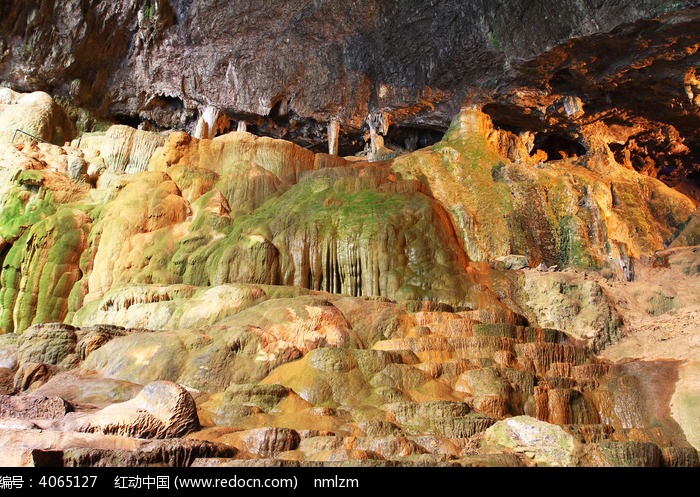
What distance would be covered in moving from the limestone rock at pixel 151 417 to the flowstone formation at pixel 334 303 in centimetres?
2

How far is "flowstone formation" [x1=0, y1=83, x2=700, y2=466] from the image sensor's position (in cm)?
568

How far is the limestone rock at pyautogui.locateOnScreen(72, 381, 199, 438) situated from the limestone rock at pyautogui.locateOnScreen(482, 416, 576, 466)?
8.85ft

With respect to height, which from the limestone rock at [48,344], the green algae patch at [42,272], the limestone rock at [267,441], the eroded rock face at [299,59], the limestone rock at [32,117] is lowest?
the limestone rock at [267,441]

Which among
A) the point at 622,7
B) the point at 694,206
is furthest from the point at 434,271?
the point at 694,206

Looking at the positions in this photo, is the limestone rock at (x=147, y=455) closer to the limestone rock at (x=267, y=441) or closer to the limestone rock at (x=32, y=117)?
the limestone rock at (x=267, y=441)

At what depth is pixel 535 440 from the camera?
17.2 ft

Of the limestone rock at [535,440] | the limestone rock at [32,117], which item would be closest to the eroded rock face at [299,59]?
the limestone rock at [32,117]

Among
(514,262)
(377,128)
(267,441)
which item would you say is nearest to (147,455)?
(267,441)

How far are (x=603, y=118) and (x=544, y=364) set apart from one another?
43.2 ft

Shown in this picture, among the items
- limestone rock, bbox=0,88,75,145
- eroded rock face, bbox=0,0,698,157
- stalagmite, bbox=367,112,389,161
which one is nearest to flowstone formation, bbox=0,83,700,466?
limestone rock, bbox=0,88,75,145

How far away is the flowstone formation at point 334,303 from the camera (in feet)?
18.6

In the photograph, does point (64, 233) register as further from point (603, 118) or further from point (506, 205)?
point (603, 118)

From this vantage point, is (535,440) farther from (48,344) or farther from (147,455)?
(48,344)

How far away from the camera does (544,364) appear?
881 centimetres
